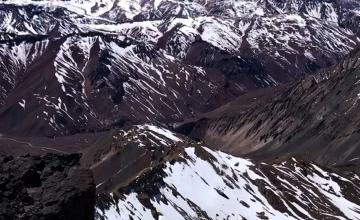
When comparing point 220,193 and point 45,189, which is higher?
point 45,189

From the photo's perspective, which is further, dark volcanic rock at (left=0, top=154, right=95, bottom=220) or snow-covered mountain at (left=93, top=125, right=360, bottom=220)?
snow-covered mountain at (left=93, top=125, right=360, bottom=220)

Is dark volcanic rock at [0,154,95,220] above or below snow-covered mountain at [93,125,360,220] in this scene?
above

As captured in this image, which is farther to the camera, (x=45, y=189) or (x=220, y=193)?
(x=220, y=193)

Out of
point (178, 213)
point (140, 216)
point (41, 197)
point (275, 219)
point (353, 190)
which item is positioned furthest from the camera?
point (353, 190)

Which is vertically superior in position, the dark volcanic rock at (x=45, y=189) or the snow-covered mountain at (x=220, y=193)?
the dark volcanic rock at (x=45, y=189)

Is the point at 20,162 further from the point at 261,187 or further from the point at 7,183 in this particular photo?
the point at 261,187

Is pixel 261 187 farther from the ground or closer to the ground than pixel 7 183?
closer to the ground

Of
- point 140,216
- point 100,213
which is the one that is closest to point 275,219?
point 140,216

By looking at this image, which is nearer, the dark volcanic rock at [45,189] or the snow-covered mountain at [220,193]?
the dark volcanic rock at [45,189]
